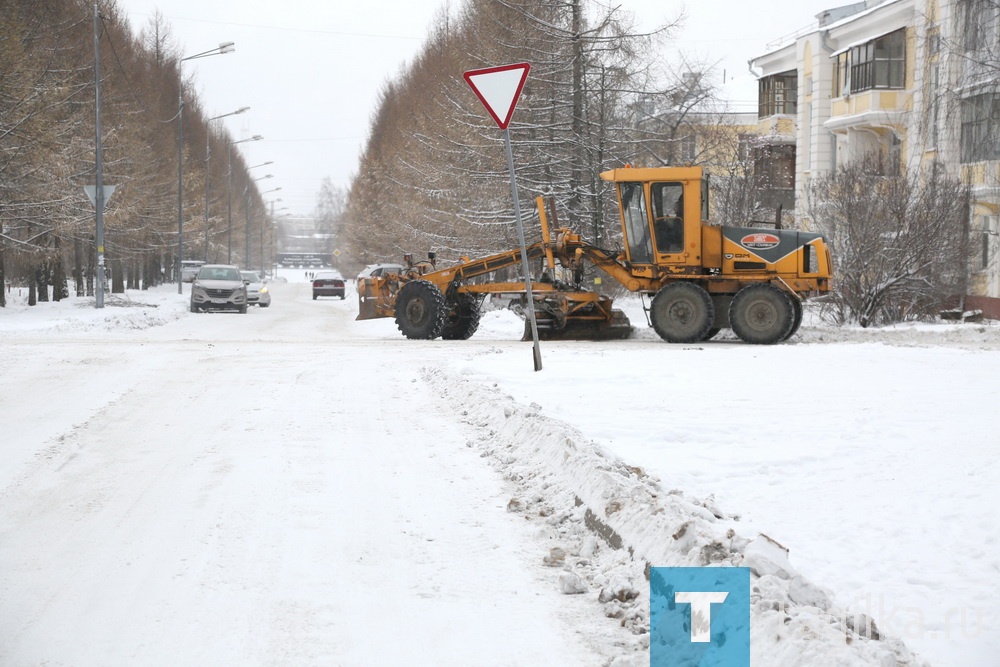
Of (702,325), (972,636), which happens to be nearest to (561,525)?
(972,636)

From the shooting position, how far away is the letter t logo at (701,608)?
451cm

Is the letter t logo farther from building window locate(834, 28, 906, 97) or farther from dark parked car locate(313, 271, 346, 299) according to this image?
dark parked car locate(313, 271, 346, 299)

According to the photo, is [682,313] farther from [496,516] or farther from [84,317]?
[84,317]

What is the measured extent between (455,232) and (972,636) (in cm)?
3089

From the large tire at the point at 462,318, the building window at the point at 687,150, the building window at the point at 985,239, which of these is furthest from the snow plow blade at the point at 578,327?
the building window at the point at 687,150

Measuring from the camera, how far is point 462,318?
72.5 feet

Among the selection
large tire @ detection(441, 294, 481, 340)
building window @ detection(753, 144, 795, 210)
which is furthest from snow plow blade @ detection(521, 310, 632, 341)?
building window @ detection(753, 144, 795, 210)

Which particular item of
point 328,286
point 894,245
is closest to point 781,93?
point 328,286

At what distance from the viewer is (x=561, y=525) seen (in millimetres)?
6449

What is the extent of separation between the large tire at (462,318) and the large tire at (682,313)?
12.9 ft

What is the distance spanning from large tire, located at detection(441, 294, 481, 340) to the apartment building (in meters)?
10.5

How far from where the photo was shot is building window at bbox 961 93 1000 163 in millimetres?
21203

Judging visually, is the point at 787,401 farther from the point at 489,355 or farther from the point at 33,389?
the point at 33,389

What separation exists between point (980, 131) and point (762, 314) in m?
8.91
